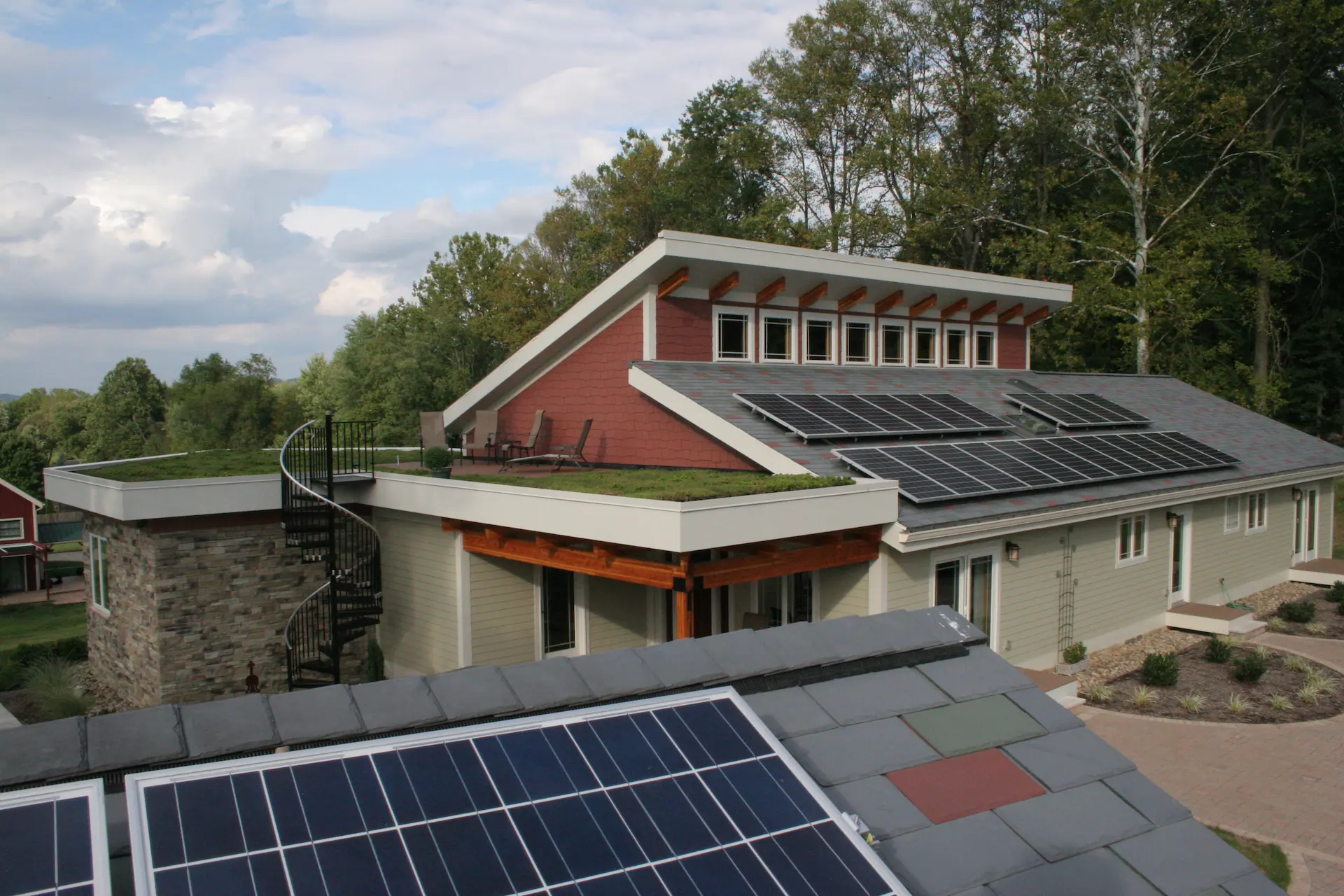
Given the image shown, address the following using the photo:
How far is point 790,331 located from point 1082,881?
14.9 metres

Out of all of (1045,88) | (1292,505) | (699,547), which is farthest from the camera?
(1045,88)

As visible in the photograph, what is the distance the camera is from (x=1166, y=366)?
33.6 meters

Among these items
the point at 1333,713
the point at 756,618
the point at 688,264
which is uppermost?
the point at 688,264

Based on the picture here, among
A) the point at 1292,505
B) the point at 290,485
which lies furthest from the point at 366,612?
the point at 1292,505

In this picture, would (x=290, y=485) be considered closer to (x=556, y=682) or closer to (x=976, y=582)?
(x=976, y=582)

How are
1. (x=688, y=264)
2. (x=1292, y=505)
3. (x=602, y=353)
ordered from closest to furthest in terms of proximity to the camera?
(x=688, y=264) → (x=602, y=353) → (x=1292, y=505)

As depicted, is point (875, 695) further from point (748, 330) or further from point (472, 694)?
point (748, 330)

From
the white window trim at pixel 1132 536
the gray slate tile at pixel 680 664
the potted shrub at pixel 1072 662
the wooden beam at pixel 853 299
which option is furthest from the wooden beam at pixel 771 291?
the gray slate tile at pixel 680 664

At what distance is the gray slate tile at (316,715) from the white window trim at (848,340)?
16.0 meters

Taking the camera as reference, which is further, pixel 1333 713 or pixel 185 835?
pixel 1333 713

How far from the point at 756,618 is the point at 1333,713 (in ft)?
25.9

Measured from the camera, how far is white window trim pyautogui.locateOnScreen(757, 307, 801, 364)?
1712 centimetres

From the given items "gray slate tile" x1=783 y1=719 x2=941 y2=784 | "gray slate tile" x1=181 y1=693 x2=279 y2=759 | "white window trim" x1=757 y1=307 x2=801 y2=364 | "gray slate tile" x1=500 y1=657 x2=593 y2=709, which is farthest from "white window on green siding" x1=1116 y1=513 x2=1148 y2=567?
"gray slate tile" x1=181 y1=693 x2=279 y2=759

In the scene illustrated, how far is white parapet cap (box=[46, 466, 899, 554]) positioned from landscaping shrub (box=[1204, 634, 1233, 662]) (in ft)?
23.4
